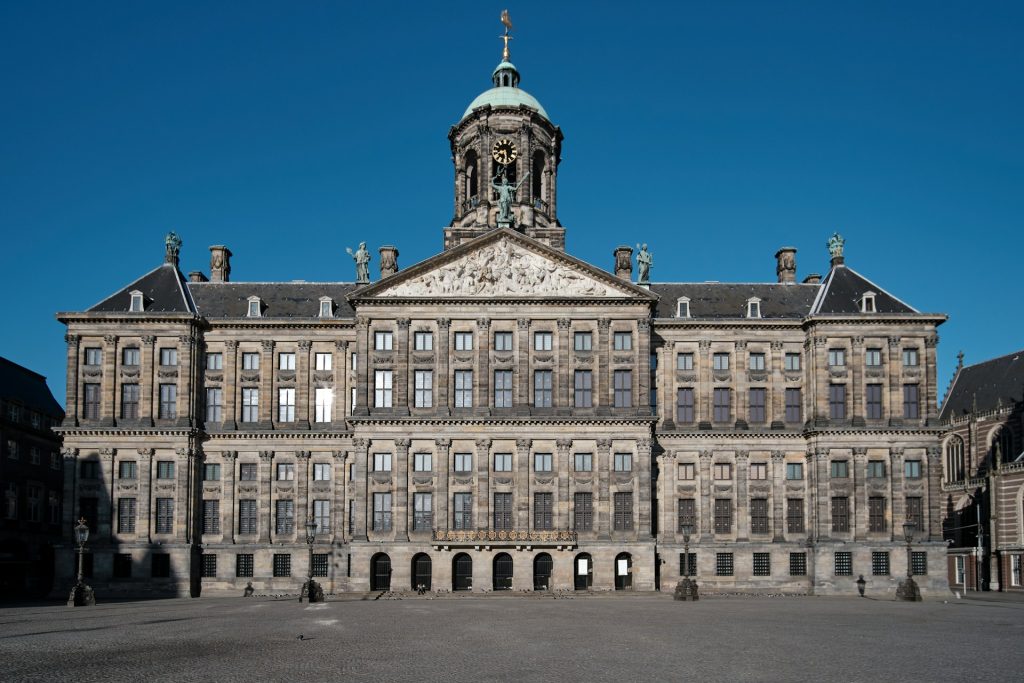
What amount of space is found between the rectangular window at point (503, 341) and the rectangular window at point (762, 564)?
2236cm

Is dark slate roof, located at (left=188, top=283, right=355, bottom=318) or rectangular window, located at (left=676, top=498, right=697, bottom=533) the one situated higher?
dark slate roof, located at (left=188, top=283, right=355, bottom=318)

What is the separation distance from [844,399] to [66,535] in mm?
53565

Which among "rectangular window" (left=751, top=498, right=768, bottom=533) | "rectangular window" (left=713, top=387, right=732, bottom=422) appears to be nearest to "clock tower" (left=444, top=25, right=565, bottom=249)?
"rectangular window" (left=713, top=387, right=732, bottom=422)

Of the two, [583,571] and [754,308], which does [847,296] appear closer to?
[754,308]

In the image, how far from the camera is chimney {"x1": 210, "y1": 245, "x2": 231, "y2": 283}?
83.3m

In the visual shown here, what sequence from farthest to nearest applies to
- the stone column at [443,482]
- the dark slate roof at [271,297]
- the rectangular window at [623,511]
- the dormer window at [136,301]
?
1. the dark slate roof at [271,297]
2. the dormer window at [136,301]
3. the rectangular window at [623,511]
4. the stone column at [443,482]

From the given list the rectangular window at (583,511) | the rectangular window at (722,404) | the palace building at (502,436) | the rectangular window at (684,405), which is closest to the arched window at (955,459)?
the palace building at (502,436)

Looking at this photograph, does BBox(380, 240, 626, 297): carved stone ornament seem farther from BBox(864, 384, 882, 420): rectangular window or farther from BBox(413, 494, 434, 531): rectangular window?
→ BBox(864, 384, 882, 420): rectangular window

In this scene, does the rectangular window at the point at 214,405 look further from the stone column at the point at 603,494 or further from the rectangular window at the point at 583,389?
the stone column at the point at 603,494

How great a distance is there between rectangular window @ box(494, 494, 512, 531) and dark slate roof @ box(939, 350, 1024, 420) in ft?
146

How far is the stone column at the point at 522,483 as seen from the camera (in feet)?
234

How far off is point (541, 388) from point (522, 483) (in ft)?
21.4

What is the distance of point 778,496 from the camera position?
75.7 metres

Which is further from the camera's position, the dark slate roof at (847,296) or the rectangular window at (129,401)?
the dark slate roof at (847,296)
